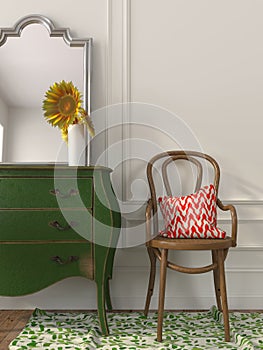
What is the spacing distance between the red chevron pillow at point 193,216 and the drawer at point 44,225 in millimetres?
474

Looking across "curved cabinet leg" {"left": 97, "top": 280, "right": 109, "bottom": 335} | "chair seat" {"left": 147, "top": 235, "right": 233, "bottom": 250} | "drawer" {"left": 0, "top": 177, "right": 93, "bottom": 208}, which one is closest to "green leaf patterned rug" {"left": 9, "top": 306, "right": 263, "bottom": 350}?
"curved cabinet leg" {"left": 97, "top": 280, "right": 109, "bottom": 335}

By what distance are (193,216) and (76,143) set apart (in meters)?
0.80

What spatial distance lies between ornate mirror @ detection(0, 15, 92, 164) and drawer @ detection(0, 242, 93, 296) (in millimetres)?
707

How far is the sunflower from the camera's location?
2584 mm

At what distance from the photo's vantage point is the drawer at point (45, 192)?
2254 mm

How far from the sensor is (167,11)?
114 inches

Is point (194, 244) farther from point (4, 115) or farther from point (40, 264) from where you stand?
point (4, 115)

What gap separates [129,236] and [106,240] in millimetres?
610

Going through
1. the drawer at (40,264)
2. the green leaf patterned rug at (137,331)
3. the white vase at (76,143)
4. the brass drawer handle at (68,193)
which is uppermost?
the white vase at (76,143)

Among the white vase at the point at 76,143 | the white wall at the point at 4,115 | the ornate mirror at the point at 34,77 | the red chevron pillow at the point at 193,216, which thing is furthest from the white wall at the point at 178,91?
the white wall at the point at 4,115

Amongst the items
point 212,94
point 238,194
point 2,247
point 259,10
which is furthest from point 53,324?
point 259,10

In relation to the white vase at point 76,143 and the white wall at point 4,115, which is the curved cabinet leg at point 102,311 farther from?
the white wall at point 4,115

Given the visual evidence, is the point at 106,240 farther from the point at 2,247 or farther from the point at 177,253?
the point at 177,253

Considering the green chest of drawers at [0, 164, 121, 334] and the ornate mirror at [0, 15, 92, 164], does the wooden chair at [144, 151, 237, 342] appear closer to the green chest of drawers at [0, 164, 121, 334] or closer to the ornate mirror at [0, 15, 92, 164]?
the green chest of drawers at [0, 164, 121, 334]
